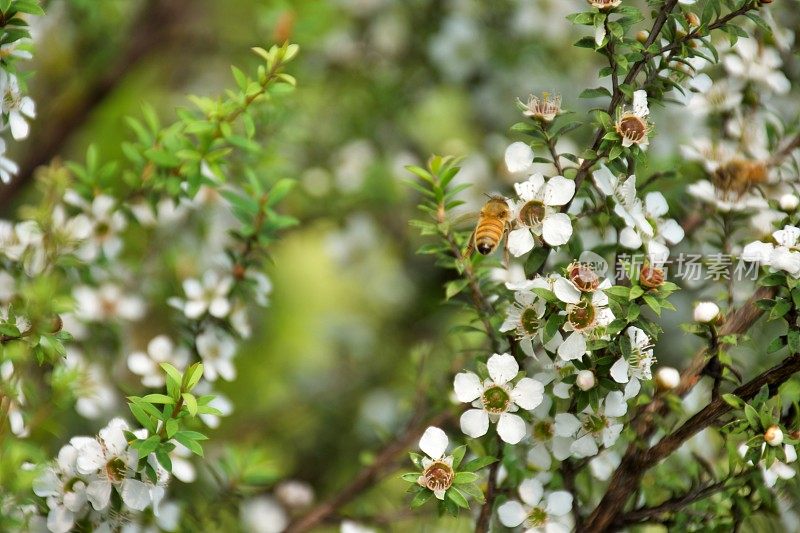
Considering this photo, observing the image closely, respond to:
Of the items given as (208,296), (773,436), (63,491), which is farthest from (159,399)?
(773,436)

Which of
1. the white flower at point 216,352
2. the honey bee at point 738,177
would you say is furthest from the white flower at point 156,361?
the honey bee at point 738,177

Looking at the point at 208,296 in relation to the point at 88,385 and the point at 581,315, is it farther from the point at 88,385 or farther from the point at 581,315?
the point at 581,315

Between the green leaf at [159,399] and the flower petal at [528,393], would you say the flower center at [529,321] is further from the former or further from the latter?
the green leaf at [159,399]

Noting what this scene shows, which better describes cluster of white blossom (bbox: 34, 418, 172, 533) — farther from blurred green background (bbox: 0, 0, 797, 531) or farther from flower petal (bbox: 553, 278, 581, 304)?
blurred green background (bbox: 0, 0, 797, 531)

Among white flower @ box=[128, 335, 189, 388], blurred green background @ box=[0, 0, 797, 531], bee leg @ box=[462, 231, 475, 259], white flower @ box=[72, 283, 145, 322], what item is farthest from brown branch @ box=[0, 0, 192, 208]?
bee leg @ box=[462, 231, 475, 259]

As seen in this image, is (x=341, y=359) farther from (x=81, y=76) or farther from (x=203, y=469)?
(x=81, y=76)
